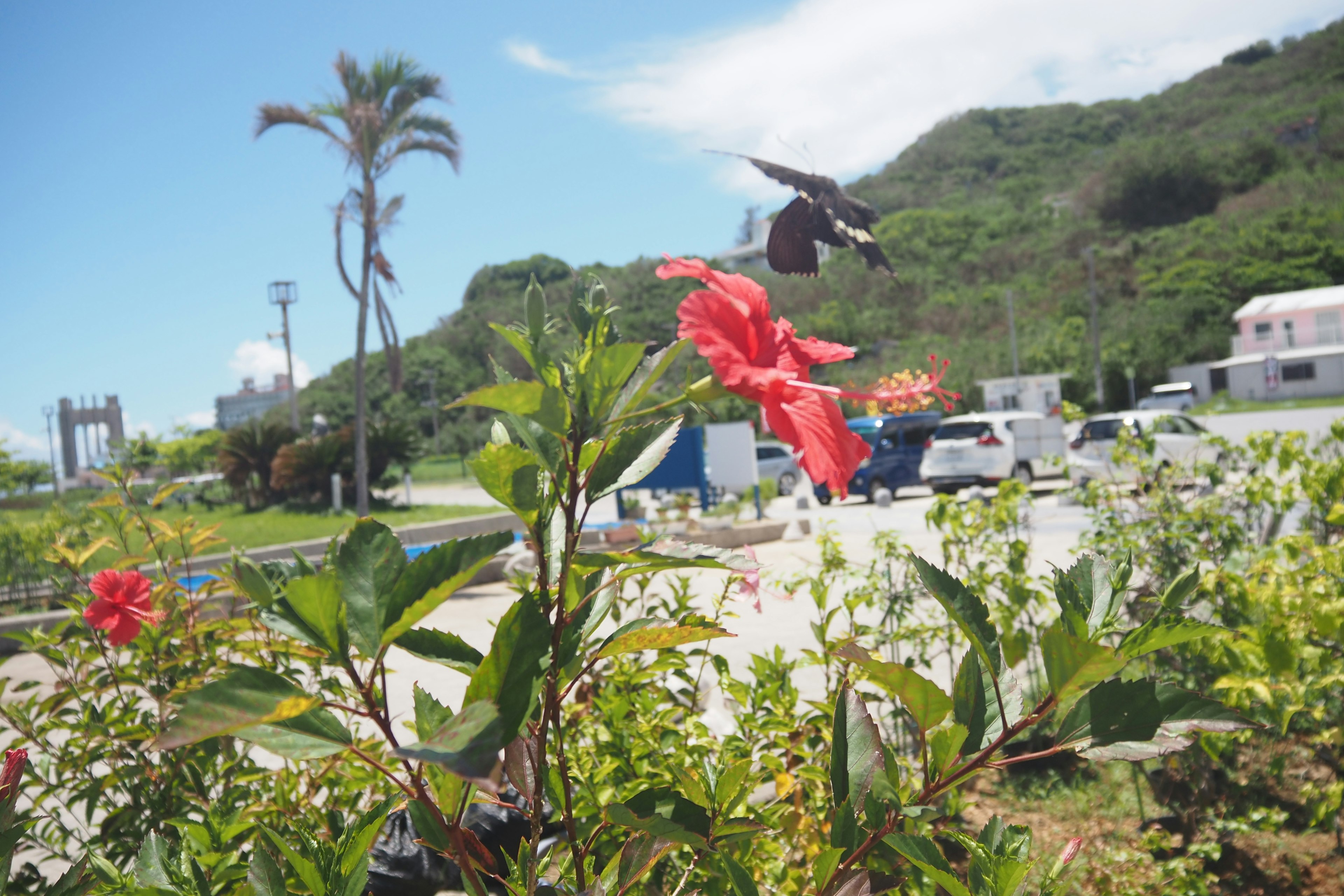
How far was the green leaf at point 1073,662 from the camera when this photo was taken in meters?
0.61

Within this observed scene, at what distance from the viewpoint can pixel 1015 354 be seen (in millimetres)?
28422

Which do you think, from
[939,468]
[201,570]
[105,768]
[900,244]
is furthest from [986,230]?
[105,768]

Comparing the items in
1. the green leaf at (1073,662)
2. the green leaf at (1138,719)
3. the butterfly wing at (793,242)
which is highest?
the butterfly wing at (793,242)

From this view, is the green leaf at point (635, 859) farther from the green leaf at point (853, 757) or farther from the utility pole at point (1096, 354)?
the utility pole at point (1096, 354)

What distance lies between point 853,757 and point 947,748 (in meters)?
0.11

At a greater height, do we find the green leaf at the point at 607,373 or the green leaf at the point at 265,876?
the green leaf at the point at 607,373

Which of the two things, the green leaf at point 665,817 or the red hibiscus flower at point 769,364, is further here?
the green leaf at point 665,817

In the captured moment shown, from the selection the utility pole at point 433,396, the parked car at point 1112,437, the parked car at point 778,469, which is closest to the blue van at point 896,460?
the parked car at point 778,469

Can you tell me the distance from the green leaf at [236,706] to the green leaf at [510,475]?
0.18 m

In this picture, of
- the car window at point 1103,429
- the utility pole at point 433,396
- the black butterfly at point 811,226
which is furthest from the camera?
the utility pole at point 433,396

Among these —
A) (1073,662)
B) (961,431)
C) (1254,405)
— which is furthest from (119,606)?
(1254,405)

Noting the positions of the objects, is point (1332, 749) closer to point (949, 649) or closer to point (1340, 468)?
point (1340, 468)

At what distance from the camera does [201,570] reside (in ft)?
25.6

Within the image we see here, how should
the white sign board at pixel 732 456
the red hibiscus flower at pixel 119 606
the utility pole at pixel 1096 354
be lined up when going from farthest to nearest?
1. the utility pole at pixel 1096 354
2. the white sign board at pixel 732 456
3. the red hibiscus flower at pixel 119 606
